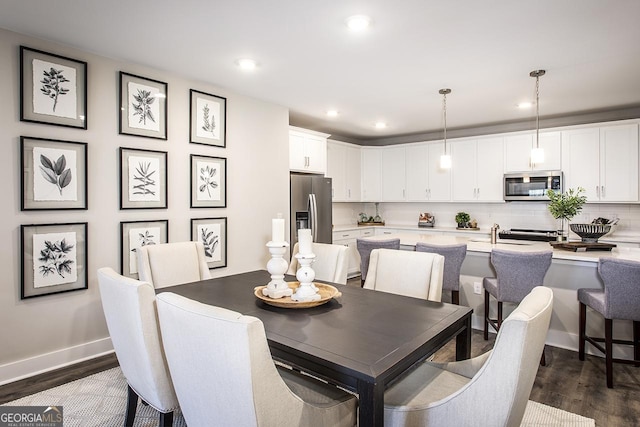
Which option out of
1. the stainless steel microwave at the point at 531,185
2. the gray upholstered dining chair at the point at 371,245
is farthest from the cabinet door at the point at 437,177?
the gray upholstered dining chair at the point at 371,245

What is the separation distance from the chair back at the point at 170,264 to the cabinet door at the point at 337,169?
3368mm

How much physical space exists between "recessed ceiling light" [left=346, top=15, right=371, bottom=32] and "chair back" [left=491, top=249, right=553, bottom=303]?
1976 mm

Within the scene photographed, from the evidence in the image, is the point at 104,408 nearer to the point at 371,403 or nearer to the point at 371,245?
the point at 371,403

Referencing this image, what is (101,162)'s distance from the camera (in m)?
3.04

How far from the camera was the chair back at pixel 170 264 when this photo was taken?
8.73 ft

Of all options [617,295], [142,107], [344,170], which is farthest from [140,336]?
[344,170]

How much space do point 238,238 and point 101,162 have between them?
1545mm

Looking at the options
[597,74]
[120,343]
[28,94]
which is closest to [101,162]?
[28,94]

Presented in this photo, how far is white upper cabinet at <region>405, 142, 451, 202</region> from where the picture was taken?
6047 millimetres

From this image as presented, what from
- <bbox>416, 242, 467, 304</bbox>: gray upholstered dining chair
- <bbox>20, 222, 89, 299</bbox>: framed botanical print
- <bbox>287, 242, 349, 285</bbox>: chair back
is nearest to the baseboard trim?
<bbox>20, 222, 89, 299</bbox>: framed botanical print

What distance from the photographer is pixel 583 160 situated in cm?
487

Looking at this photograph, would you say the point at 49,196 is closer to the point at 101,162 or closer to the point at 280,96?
the point at 101,162

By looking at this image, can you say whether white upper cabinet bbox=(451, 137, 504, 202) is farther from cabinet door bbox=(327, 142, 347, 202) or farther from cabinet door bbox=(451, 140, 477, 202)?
cabinet door bbox=(327, 142, 347, 202)

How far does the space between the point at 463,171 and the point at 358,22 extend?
3967 millimetres
